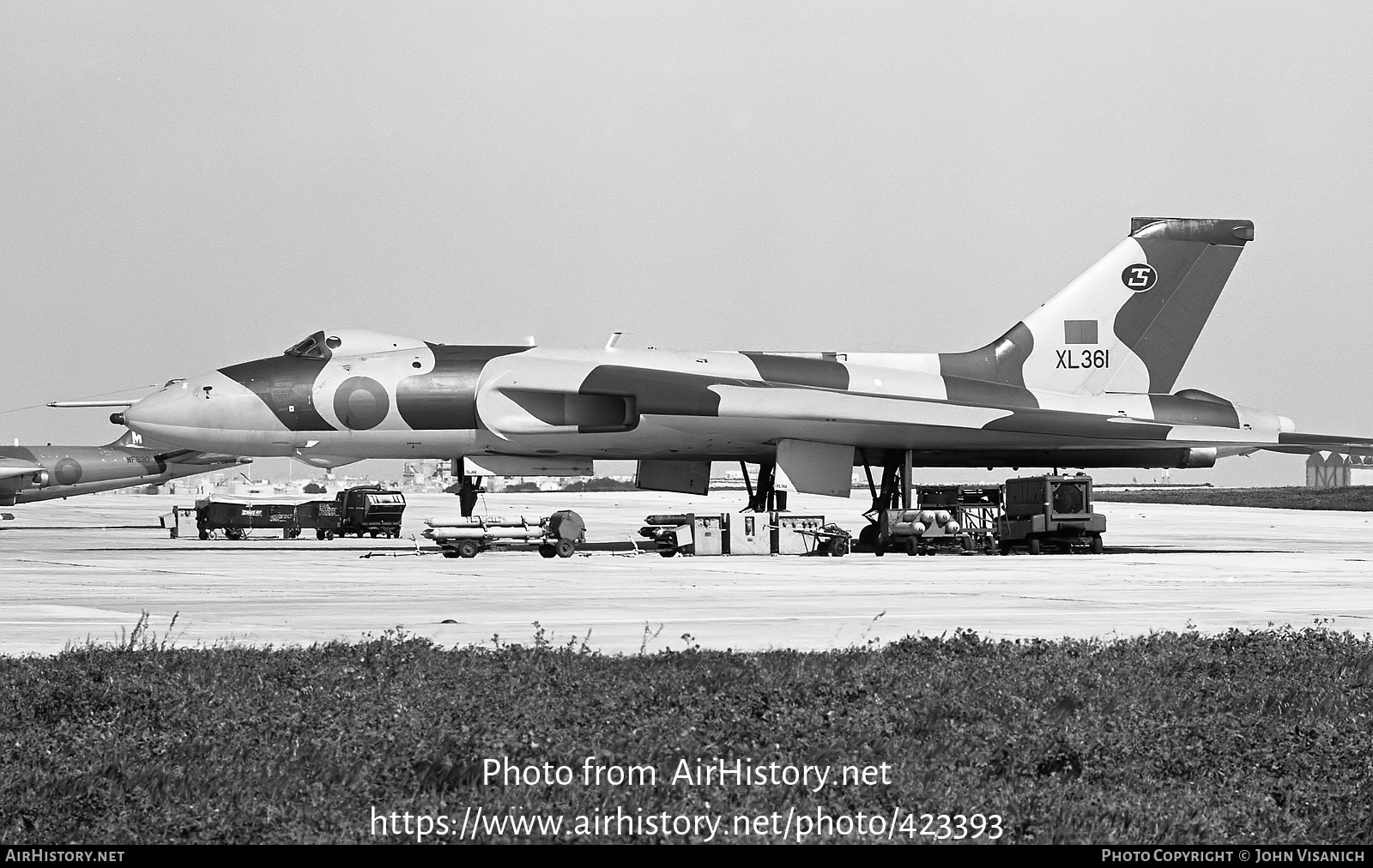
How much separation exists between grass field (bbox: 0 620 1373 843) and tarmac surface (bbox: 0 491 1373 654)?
2.03 m

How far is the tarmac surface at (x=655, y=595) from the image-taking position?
11805 mm

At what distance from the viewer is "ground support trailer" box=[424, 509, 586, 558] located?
25516 mm

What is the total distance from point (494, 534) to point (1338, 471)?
296 ft

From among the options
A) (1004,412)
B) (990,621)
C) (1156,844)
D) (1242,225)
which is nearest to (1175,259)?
(1242,225)

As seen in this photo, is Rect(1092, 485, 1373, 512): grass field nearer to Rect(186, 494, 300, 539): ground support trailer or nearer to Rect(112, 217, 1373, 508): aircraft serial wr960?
Rect(112, 217, 1373, 508): aircraft serial wr960

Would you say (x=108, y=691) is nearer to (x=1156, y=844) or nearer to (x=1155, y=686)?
(x=1156, y=844)

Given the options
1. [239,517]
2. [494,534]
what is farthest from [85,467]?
[494,534]

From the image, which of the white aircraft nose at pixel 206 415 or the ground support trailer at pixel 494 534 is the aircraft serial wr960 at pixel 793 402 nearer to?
the white aircraft nose at pixel 206 415

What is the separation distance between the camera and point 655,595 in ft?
51.6

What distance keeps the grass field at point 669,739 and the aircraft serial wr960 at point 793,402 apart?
56.0 feet

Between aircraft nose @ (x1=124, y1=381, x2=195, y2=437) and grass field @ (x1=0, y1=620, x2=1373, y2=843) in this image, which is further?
aircraft nose @ (x1=124, y1=381, x2=195, y2=437)

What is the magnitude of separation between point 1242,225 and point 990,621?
21.3 meters

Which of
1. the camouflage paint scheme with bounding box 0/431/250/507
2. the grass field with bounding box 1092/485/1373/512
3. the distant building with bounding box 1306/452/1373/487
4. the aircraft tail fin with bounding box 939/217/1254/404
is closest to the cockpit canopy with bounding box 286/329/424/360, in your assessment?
the aircraft tail fin with bounding box 939/217/1254/404
